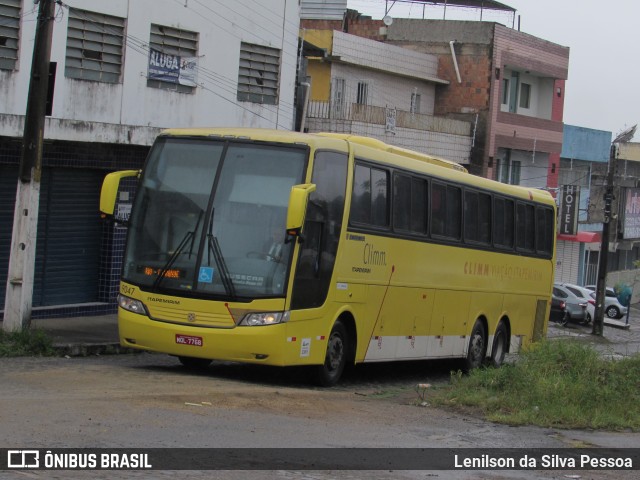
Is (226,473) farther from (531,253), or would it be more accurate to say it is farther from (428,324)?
(531,253)

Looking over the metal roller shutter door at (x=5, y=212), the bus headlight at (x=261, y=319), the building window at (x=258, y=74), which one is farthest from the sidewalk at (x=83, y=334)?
the building window at (x=258, y=74)

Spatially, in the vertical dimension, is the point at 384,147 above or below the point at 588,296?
above

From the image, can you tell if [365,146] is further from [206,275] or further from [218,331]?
[218,331]

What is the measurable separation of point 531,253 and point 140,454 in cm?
1440

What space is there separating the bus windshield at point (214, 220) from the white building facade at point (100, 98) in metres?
4.58

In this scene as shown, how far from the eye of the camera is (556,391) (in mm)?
13000

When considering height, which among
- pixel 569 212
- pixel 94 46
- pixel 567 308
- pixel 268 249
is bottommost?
pixel 567 308

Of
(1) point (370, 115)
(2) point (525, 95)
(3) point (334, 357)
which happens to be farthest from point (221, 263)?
(2) point (525, 95)

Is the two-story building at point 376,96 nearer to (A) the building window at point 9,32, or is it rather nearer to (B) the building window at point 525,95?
(B) the building window at point 525,95

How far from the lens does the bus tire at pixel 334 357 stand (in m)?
14.1

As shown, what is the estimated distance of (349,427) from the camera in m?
10.6

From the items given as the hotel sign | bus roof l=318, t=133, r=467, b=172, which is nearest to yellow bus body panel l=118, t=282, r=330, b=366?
bus roof l=318, t=133, r=467, b=172

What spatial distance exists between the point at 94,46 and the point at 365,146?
6.91 meters

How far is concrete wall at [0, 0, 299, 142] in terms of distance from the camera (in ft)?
60.8
